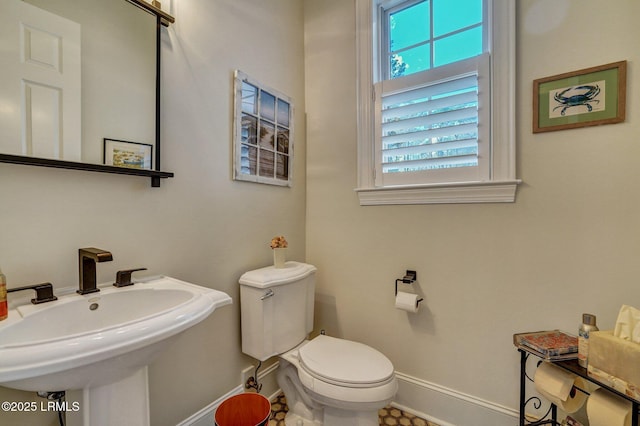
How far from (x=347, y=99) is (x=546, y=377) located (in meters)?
1.70

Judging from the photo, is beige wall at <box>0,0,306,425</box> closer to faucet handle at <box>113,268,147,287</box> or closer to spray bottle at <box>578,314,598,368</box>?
faucet handle at <box>113,268,147,287</box>

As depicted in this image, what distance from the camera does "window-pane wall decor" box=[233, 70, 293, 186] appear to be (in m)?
1.50

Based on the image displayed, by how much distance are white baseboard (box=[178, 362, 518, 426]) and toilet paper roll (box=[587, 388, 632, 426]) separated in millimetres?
453

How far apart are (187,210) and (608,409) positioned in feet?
5.67

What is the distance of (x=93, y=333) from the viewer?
0.63 meters

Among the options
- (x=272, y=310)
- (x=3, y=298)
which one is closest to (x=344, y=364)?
(x=272, y=310)

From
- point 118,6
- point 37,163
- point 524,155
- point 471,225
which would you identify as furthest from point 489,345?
point 118,6

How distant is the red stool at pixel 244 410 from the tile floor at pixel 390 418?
34 centimetres

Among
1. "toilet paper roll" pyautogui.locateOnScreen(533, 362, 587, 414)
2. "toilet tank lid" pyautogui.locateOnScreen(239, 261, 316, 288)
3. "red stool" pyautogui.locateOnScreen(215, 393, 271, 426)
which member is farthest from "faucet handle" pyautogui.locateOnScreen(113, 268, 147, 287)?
"toilet paper roll" pyautogui.locateOnScreen(533, 362, 587, 414)

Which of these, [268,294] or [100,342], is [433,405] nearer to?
[268,294]

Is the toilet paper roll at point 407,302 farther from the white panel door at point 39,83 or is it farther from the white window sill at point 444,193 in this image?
the white panel door at point 39,83

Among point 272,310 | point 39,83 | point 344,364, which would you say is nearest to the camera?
point 39,83

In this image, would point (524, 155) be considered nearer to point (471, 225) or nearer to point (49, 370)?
point (471, 225)

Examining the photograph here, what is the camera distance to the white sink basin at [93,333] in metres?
0.57
